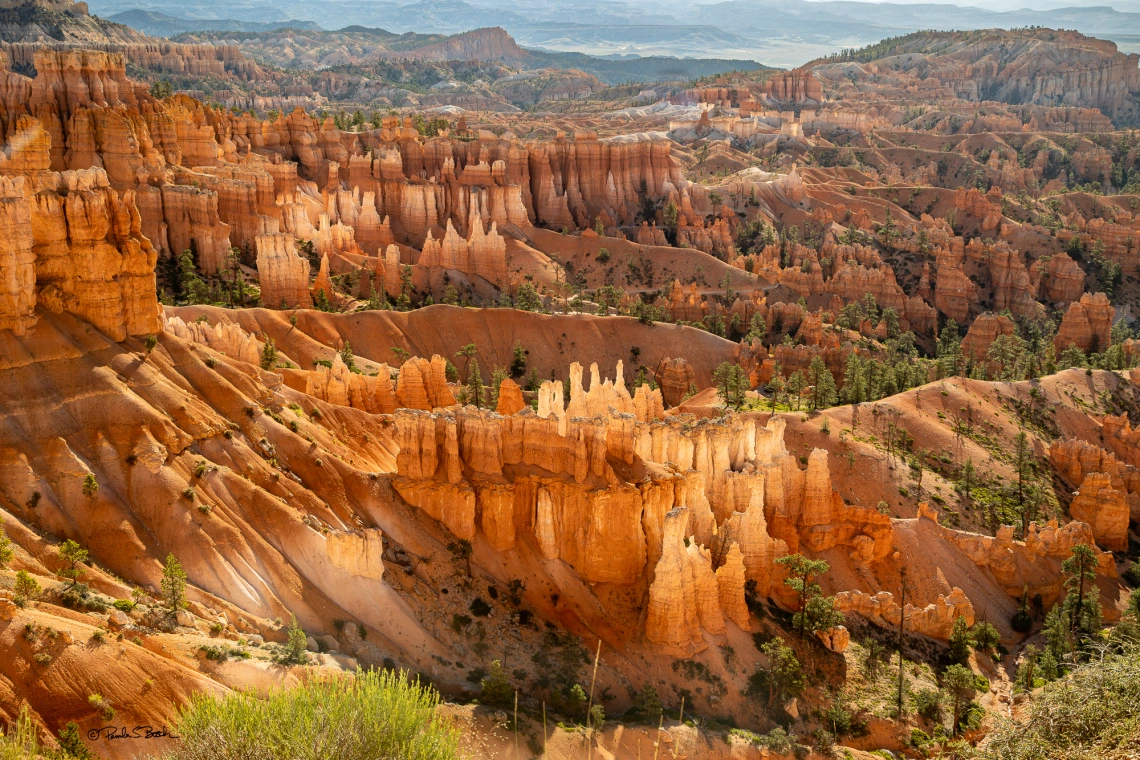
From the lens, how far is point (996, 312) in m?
121

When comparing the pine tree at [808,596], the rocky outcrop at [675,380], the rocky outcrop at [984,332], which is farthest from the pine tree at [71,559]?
the rocky outcrop at [984,332]

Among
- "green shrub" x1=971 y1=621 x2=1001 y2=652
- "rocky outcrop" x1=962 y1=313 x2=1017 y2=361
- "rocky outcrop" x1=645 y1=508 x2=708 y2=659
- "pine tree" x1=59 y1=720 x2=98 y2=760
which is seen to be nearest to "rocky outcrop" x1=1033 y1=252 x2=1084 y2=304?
"rocky outcrop" x1=962 y1=313 x2=1017 y2=361

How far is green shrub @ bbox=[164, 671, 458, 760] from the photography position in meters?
27.1

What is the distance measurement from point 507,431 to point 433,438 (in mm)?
3204

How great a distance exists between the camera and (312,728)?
2784cm

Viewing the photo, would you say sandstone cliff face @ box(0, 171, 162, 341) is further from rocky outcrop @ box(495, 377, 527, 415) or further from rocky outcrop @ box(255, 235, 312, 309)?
rocky outcrop @ box(255, 235, 312, 309)

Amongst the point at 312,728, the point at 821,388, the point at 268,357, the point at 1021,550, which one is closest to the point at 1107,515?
the point at 1021,550

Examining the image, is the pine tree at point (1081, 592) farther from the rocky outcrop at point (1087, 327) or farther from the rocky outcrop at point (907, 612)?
the rocky outcrop at point (1087, 327)

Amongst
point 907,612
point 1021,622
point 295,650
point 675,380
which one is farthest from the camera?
point 675,380

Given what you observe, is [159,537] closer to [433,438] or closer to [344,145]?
[433,438]

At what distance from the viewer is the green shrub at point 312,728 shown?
88.8 ft

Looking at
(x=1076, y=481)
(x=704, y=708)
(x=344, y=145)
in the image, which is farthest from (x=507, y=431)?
(x=344, y=145)

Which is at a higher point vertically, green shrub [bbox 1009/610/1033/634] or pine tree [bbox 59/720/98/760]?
pine tree [bbox 59/720/98/760]

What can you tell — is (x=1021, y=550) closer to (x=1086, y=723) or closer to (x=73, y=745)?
(x=1086, y=723)
